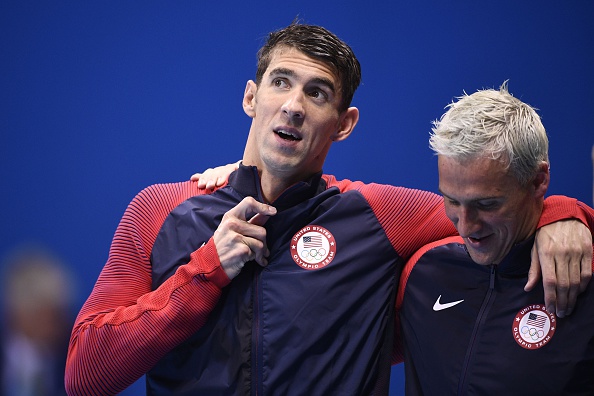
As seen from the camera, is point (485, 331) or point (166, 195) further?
point (166, 195)

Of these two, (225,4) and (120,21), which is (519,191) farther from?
(120,21)

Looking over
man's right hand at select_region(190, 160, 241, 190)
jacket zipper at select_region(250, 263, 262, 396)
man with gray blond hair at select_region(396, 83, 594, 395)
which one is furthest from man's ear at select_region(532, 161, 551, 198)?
man's right hand at select_region(190, 160, 241, 190)

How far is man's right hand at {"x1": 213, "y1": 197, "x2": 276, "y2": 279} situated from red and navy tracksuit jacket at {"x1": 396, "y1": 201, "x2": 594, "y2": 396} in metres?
0.33

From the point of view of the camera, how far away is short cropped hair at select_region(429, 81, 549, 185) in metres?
1.41

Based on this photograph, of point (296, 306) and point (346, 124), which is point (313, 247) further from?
point (346, 124)

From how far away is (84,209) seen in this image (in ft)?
9.09

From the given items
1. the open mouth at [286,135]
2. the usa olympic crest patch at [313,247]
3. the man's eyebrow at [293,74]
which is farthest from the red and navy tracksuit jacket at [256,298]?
the man's eyebrow at [293,74]

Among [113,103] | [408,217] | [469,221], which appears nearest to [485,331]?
[469,221]

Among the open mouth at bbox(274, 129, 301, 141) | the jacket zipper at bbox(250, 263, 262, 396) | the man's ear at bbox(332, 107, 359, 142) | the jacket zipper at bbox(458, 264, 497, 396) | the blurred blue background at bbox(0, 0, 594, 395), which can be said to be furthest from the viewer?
the blurred blue background at bbox(0, 0, 594, 395)

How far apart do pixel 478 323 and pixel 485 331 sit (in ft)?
0.07

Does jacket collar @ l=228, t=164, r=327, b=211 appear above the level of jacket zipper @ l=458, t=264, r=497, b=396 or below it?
above

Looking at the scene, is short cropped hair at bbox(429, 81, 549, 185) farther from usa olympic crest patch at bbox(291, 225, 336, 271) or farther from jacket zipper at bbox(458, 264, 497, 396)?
usa olympic crest patch at bbox(291, 225, 336, 271)

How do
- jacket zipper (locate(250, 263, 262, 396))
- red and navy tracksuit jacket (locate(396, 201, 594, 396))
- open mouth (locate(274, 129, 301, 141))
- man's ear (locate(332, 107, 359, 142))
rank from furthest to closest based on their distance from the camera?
1. man's ear (locate(332, 107, 359, 142))
2. open mouth (locate(274, 129, 301, 141))
3. jacket zipper (locate(250, 263, 262, 396))
4. red and navy tracksuit jacket (locate(396, 201, 594, 396))

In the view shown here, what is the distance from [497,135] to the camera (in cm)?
142
